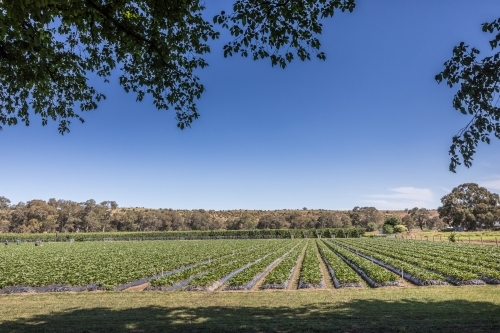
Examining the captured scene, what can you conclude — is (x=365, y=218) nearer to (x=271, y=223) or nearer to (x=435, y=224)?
(x=435, y=224)

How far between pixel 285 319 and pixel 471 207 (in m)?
117

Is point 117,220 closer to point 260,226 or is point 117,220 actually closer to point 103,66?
point 260,226

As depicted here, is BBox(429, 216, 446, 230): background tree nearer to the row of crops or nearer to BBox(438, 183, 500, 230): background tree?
BBox(438, 183, 500, 230): background tree

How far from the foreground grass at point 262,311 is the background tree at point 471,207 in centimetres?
10049

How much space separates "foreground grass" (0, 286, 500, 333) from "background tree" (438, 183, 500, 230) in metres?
100

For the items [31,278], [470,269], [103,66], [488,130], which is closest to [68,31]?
[103,66]

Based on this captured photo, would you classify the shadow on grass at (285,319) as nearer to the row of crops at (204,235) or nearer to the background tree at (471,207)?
the row of crops at (204,235)

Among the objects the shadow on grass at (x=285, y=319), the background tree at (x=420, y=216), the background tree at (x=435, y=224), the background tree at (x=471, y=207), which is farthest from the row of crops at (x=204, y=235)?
the shadow on grass at (x=285, y=319)

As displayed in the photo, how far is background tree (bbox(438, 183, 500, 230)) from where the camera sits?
97838mm

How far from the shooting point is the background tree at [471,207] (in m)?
97.8

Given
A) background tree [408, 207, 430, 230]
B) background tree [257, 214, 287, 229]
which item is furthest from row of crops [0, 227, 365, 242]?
background tree [408, 207, 430, 230]

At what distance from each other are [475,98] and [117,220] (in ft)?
544

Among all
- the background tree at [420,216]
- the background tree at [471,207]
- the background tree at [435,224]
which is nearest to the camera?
the background tree at [471,207]

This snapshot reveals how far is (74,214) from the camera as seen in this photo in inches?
5901
